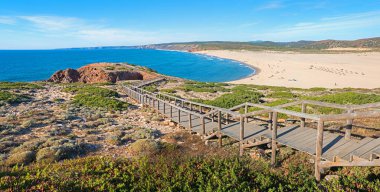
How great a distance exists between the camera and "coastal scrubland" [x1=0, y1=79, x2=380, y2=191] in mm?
5637

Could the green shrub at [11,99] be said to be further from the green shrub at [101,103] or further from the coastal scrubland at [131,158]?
the green shrub at [101,103]

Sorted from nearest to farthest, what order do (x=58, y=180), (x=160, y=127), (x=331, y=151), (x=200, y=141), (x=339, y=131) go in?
(x=58, y=180) < (x=331, y=151) < (x=339, y=131) < (x=200, y=141) < (x=160, y=127)

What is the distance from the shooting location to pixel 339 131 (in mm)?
10453

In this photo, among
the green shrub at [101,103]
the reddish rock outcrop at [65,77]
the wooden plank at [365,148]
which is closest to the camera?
the wooden plank at [365,148]

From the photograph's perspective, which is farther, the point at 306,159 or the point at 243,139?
the point at 243,139

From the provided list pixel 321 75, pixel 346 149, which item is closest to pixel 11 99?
pixel 346 149

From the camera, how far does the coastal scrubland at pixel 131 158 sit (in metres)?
5.64

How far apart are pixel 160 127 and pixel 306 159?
7947 millimetres

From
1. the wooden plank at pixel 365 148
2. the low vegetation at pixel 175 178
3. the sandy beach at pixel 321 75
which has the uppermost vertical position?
the wooden plank at pixel 365 148

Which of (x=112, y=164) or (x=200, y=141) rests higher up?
(x=112, y=164)

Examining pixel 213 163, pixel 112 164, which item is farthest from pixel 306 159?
pixel 112 164

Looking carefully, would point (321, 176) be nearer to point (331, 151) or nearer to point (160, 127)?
point (331, 151)

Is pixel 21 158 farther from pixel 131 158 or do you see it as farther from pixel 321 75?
pixel 321 75

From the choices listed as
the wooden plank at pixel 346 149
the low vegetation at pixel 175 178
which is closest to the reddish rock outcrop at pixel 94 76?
the low vegetation at pixel 175 178
